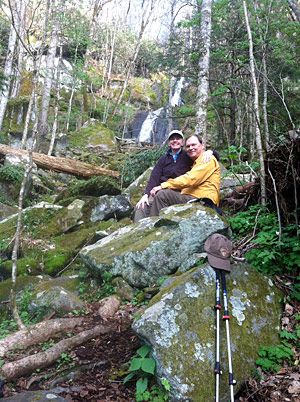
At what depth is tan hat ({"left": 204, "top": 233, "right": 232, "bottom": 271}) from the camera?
3102mm

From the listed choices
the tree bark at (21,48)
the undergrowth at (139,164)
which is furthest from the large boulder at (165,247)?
the undergrowth at (139,164)

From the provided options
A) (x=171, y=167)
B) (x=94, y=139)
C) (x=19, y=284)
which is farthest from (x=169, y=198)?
(x=94, y=139)

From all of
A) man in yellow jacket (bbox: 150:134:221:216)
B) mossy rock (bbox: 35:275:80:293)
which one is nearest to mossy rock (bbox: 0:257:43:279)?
mossy rock (bbox: 35:275:80:293)

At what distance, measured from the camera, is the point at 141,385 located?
2.53m

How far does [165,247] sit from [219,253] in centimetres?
113

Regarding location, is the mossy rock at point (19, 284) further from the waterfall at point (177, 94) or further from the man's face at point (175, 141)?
the waterfall at point (177, 94)

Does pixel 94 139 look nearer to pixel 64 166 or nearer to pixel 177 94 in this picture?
pixel 64 166

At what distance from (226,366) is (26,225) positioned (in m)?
6.12

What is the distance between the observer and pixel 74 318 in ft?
12.5

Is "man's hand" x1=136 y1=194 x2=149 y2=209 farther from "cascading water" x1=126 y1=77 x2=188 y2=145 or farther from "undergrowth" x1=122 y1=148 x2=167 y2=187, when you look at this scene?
"cascading water" x1=126 y1=77 x2=188 y2=145

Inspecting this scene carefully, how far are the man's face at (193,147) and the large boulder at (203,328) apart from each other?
2.30m

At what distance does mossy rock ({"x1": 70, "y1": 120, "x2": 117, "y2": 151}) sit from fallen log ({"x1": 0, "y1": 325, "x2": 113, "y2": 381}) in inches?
544

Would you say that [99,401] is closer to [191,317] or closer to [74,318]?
[191,317]

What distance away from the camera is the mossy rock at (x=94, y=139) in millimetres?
16547
